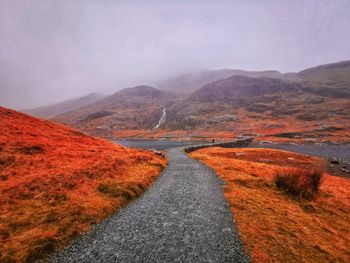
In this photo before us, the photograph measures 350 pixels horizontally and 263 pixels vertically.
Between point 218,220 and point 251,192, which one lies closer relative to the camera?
point 218,220

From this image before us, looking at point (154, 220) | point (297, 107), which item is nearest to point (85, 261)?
point (154, 220)

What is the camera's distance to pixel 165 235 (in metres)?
9.80

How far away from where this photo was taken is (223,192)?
1639 cm

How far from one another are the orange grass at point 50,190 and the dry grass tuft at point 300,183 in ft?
39.6

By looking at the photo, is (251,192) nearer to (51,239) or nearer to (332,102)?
(51,239)

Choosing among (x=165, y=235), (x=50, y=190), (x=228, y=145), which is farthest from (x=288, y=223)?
(x=228, y=145)

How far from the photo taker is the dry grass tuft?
618 inches

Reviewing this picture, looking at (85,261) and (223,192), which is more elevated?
(85,261)

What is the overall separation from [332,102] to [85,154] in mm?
211080

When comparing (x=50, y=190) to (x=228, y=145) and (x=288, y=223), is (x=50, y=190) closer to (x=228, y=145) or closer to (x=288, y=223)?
(x=288, y=223)

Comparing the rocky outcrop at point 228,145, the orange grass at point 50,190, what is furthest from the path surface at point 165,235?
the rocky outcrop at point 228,145

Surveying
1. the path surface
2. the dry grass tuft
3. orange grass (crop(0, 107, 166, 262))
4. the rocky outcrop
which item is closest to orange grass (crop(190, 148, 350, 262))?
the dry grass tuft

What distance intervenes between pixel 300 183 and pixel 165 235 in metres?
12.4

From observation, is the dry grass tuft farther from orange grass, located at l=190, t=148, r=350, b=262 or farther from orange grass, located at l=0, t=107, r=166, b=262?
orange grass, located at l=0, t=107, r=166, b=262
